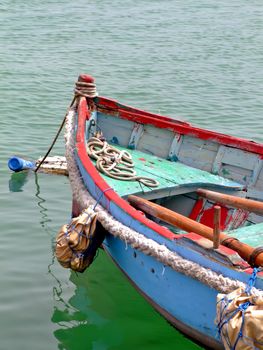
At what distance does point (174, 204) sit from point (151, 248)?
2.40 metres

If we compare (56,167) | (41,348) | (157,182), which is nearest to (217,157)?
(157,182)

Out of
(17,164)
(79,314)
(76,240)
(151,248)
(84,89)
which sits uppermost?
(84,89)

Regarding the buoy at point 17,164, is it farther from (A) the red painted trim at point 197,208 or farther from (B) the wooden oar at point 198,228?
(B) the wooden oar at point 198,228

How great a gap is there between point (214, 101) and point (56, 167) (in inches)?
269

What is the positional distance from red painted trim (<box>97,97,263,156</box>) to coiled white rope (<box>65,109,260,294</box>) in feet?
5.70

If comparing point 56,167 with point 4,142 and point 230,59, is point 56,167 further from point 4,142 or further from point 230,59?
point 230,59

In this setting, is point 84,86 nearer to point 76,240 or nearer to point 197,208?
point 197,208

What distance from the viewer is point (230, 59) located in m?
19.6

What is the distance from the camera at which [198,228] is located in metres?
5.80

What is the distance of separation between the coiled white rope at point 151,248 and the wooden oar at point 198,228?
349 mm

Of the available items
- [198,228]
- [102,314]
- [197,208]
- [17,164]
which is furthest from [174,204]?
[17,164]

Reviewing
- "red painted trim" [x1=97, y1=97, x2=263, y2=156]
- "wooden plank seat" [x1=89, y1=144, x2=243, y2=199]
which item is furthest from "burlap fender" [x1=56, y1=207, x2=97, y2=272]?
"red painted trim" [x1=97, y1=97, x2=263, y2=156]

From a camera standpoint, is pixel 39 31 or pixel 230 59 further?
pixel 39 31

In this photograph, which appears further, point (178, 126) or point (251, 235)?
point (178, 126)
